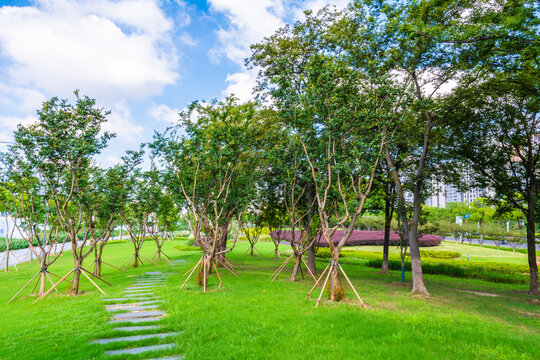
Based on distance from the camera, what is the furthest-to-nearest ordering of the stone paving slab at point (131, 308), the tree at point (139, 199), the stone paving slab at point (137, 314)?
the tree at point (139, 199)
the stone paving slab at point (131, 308)
the stone paving slab at point (137, 314)

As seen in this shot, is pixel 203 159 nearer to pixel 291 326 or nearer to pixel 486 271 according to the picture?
pixel 291 326

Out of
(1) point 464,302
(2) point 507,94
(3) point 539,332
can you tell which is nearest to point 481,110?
(2) point 507,94

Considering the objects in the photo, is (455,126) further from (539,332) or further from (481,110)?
(539,332)

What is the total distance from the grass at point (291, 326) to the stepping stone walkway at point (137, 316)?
0.23 metres

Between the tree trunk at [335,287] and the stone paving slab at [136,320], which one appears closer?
the stone paving slab at [136,320]

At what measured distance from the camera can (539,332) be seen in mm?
7027

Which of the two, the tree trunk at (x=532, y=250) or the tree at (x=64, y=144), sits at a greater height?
the tree at (x=64, y=144)

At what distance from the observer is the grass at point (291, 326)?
5.23 meters

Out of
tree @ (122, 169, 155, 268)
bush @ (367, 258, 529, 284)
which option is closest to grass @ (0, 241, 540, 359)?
tree @ (122, 169, 155, 268)

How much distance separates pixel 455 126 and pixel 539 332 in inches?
358

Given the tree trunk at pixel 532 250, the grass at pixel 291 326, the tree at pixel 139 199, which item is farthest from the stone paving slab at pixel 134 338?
the tree trunk at pixel 532 250

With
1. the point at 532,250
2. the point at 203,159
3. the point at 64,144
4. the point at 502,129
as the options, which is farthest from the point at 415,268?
the point at 64,144

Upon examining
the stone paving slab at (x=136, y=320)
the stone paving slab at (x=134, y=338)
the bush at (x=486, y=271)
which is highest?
the stone paving slab at (x=134, y=338)

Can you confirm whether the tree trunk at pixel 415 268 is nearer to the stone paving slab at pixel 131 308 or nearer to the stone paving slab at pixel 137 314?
the stone paving slab at pixel 137 314
